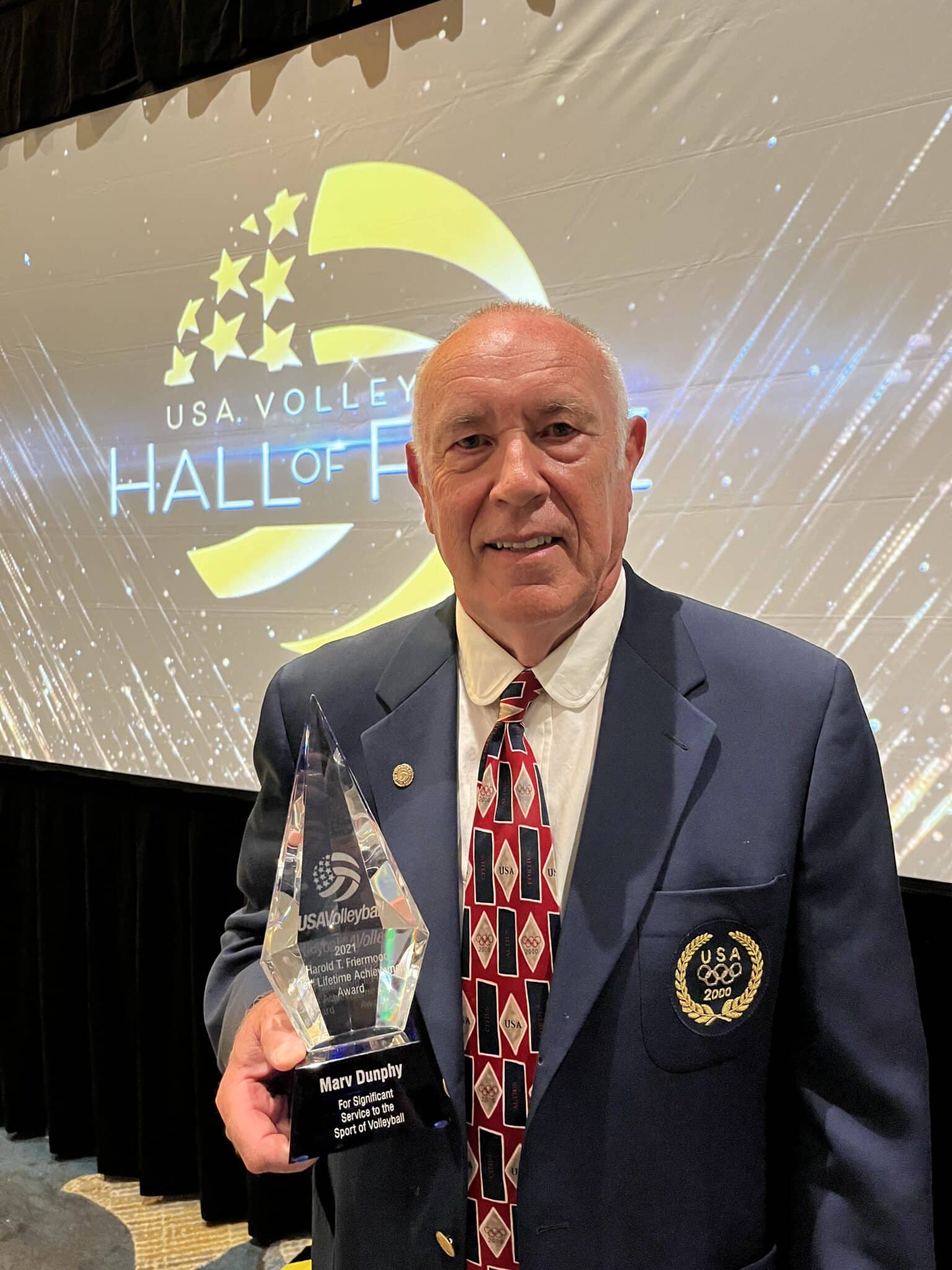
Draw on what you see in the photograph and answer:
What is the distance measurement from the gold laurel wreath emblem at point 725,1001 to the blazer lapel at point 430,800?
22 centimetres

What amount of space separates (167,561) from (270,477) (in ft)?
1.56

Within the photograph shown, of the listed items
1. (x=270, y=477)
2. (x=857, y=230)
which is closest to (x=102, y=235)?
(x=270, y=477)

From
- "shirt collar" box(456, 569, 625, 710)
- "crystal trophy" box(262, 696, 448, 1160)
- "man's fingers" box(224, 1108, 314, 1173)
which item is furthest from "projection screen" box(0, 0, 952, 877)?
"man's fingers" box(224, 1108, 314, 1173)

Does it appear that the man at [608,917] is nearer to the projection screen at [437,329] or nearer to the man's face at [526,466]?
the man's face at [526,466]

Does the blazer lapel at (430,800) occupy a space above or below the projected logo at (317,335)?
below

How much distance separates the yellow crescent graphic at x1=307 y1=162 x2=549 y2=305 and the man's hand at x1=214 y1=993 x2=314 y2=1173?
167 centimetres

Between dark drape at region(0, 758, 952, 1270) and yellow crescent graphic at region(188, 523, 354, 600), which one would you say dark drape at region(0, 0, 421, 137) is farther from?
dark drape at region(0, 758, 952, 1270)

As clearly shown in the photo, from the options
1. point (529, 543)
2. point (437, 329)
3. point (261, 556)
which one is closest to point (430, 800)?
point (529, 543)

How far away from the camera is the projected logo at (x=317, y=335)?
7.43 feet

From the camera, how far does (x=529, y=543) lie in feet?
3.29

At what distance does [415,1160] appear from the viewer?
3.19 feet

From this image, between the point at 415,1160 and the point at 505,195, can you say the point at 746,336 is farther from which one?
the point at 415,1160

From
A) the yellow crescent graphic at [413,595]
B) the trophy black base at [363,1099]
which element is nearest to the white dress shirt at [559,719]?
the trophy black base at [363,1099]

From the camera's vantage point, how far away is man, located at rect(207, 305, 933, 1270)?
931mm
